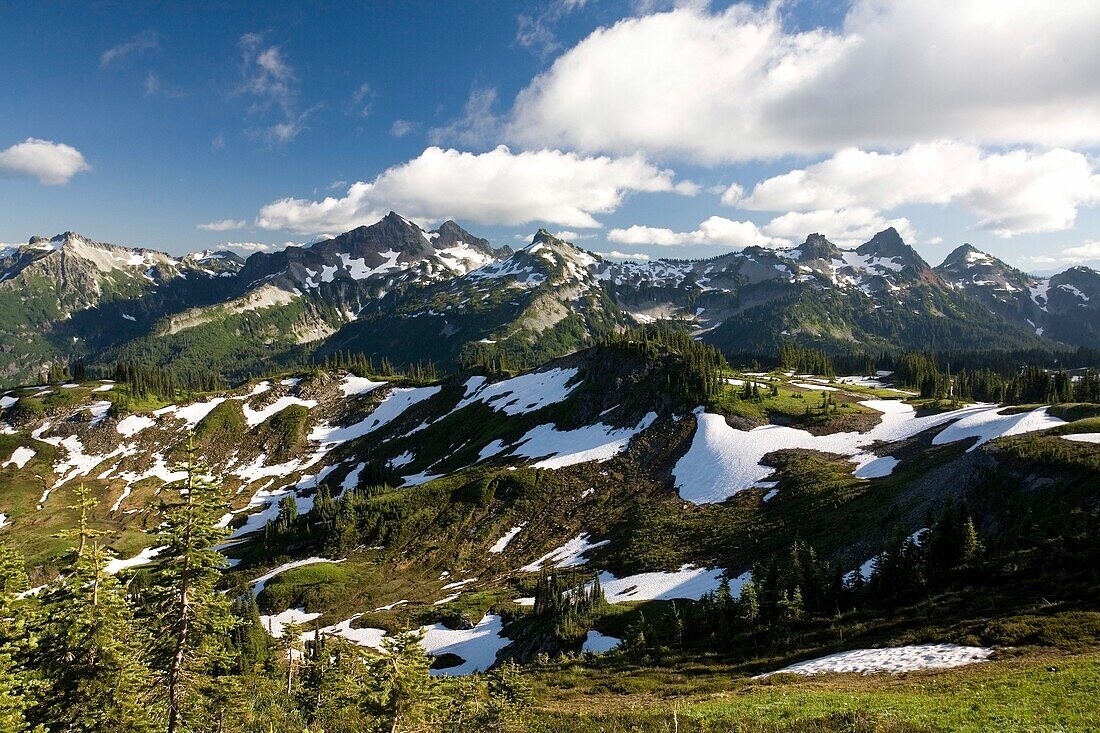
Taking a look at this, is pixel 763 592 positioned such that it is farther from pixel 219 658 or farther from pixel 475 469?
pixel 475 469

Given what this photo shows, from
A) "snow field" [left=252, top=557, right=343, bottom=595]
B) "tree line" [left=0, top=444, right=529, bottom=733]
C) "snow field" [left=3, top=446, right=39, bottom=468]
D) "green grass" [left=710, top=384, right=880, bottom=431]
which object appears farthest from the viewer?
"snow field" [left=3, top=446, right=39, bottom=468]

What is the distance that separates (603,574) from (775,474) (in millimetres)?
32300

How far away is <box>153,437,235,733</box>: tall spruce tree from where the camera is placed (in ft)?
54.2

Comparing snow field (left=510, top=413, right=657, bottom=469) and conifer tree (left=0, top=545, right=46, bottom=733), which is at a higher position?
conifer tree (left=0, top=545, right=46, bottom=733)

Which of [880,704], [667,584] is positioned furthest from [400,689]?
[667,584]

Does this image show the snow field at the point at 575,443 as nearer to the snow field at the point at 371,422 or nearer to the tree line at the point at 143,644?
the snow field at the point at 371,422

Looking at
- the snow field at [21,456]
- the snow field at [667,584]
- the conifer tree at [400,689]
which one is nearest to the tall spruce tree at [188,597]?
the conifer tree at [400,689]

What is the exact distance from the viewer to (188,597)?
16859 mm

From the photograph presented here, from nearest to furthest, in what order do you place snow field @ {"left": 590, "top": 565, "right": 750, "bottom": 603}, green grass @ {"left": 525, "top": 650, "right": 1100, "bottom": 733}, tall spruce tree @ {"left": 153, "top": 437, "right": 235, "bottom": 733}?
1. tall spruce tree @ {"left": 153, "top": 437, "right": 235, "bottom": 733}
2. green grass @ {"left": 525, "top": 650, "right": 1100, "bottom": 733}
3. snow field @ {"left": 590, "top": 565, "right": 750, "bottom": 603}

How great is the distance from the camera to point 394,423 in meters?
180

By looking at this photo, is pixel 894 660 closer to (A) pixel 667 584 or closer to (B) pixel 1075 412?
(A) pixel 667 584

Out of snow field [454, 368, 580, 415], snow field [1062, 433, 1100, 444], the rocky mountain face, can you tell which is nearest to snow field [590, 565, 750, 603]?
the rocky mountain face

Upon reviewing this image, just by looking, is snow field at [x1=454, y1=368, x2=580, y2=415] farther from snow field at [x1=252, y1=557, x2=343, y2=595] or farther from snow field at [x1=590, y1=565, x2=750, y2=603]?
snow field at [x1=590, y1=565, x2=750, y2=603]

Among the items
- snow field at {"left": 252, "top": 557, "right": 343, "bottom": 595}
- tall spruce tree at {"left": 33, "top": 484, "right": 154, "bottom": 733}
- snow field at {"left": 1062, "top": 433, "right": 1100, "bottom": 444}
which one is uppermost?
tall spruce tree at {"left": 33, "top": 484, "right": 154, "bottom": 733}
